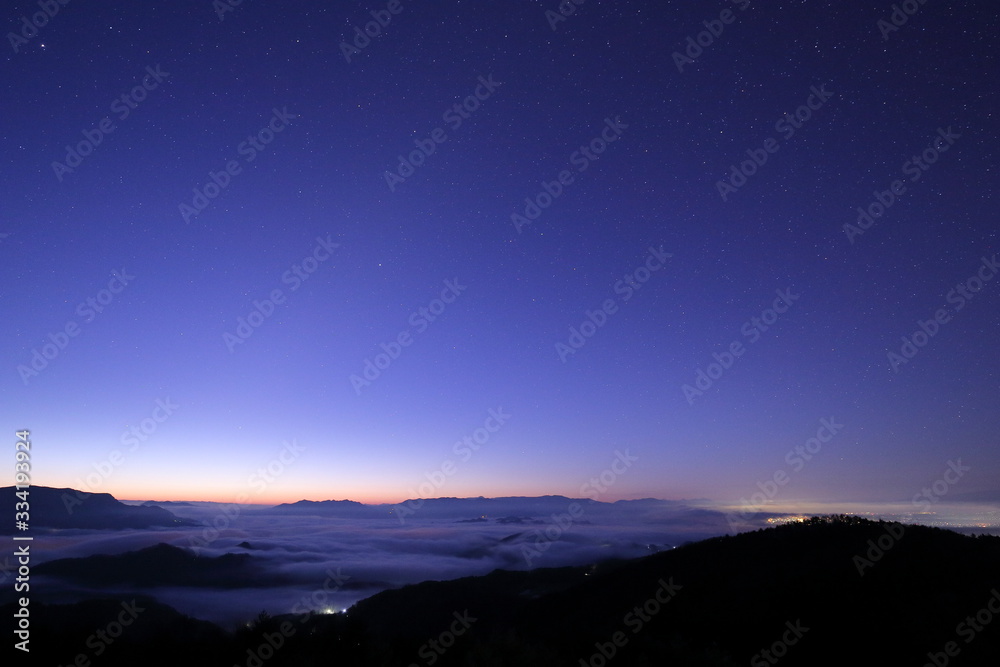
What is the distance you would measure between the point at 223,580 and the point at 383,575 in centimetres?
6139

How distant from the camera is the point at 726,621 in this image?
108 feet

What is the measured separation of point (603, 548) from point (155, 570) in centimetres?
15752

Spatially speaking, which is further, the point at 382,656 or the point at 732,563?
the point at 732,563

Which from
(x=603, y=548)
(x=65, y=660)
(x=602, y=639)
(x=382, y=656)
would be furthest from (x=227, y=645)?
(x=603, y=548)

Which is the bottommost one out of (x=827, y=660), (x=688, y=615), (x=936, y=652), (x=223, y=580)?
(x=223, y=580)

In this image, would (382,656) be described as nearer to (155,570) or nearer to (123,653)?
(123,653)

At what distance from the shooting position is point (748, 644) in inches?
1118

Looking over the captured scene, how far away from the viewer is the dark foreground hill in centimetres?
1316

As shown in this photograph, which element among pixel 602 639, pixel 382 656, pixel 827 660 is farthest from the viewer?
pixel 827 660

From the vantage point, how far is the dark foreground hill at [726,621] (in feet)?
43.2

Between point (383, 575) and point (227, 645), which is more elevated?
point (227, 645)

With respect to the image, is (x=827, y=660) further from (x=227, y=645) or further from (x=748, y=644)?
(x=227, y=645)

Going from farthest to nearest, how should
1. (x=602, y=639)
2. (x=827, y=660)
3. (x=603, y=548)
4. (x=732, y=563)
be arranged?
1. (x=603, y=548)
2. (x=732, y=563)
3. (x=827, y=660)
4. (x=602, y=639)

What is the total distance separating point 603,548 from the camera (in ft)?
549
